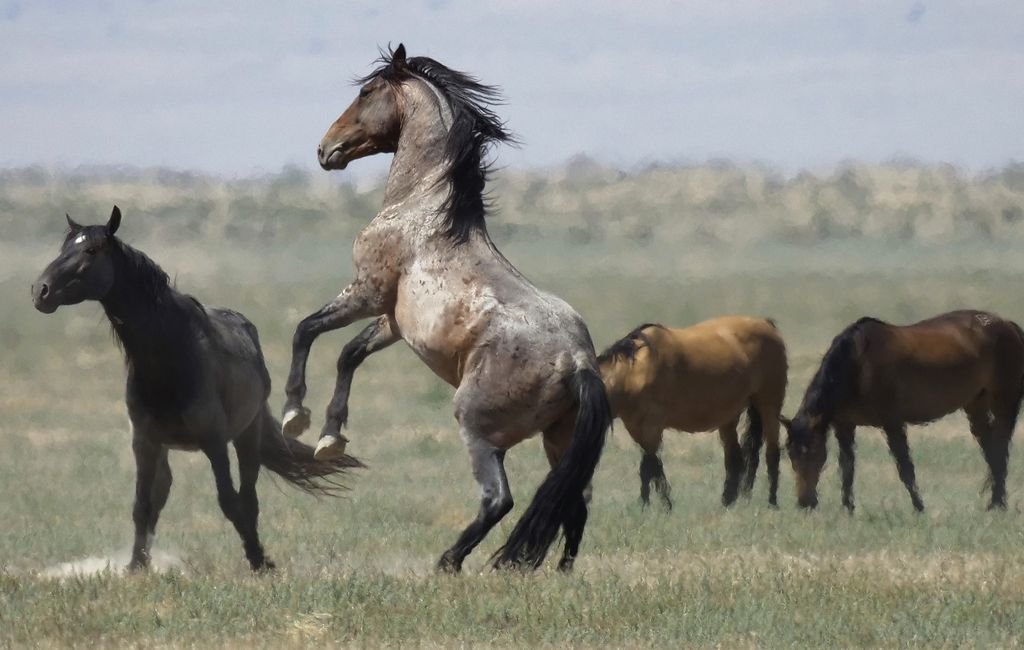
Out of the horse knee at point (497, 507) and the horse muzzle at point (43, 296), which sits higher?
the horse muzzle at point (43, 296)

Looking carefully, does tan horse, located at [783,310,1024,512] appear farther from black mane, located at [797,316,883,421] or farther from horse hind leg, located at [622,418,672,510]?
horse hind leg, located at [622,418,672,510]

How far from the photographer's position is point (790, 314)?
29781 millimetres

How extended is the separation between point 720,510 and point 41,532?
16.3 feet

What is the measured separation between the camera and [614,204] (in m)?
57.9

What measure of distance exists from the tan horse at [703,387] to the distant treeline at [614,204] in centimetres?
2557

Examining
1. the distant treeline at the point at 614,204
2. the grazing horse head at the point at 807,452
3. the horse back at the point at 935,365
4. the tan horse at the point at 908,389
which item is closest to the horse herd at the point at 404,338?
the grazing horse head at the point at 807,452

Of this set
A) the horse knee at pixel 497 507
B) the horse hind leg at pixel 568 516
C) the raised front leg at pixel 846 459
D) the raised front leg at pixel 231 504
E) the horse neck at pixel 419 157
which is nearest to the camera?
the horse knee at pixel 497 507

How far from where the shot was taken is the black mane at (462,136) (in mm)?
7828

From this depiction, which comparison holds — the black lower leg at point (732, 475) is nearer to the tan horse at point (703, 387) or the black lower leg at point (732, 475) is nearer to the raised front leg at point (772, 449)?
the tan horse at point (703, 387)

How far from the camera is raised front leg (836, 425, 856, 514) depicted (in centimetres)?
1210

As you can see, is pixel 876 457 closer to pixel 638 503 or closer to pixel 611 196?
pixel 638 503

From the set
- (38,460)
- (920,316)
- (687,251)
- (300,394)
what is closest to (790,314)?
(920,316)

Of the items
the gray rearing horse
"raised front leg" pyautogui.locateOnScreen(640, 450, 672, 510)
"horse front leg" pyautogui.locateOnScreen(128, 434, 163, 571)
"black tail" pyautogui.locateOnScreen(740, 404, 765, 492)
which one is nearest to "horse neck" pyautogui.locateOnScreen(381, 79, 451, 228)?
the gray rearing horse

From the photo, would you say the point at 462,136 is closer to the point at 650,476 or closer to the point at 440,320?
the point at 440,320
